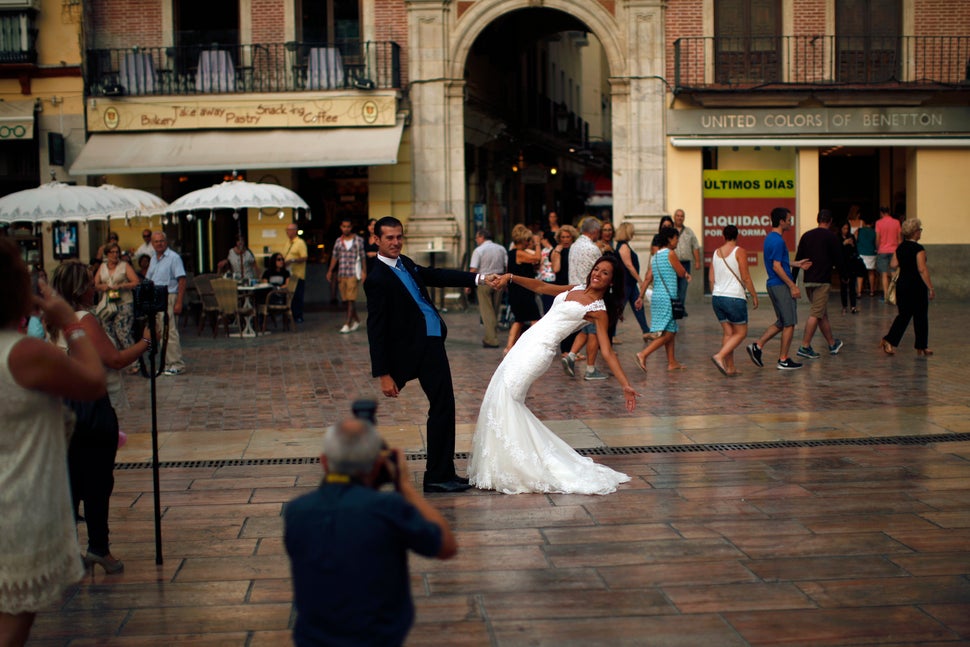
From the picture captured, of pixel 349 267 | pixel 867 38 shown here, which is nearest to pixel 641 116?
pixel 867 38

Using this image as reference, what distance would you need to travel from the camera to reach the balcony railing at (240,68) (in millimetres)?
23734

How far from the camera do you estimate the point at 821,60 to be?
916 inches

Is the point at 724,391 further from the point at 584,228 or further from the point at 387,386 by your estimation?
the point at 387,386

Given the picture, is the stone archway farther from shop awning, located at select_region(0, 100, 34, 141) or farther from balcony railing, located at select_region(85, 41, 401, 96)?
shop awning, located at select_region(0, 100, 34, 141)

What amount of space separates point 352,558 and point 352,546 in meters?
0.03

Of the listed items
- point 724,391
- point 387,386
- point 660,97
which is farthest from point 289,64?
point 387,386

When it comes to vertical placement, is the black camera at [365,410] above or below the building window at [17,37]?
below

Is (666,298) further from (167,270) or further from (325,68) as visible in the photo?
(325,68)

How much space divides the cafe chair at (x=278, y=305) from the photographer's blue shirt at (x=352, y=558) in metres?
15.7

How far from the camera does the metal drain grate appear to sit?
8.50 m

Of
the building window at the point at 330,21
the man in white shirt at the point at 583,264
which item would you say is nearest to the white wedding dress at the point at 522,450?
the man in white shirt at the point at 583,264

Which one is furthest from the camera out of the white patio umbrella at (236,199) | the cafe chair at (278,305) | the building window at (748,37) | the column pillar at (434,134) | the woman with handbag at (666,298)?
the column pillar at (434,134)

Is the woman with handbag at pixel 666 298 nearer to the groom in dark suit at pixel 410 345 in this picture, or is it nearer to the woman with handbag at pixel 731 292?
the woman with handbag at pixel 731 292

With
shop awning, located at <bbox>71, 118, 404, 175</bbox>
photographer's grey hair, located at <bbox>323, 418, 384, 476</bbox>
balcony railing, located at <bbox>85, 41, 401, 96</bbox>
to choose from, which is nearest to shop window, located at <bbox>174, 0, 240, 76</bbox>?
balcony railing, located at <bbox>85, 41, 401, 96</bbox>
